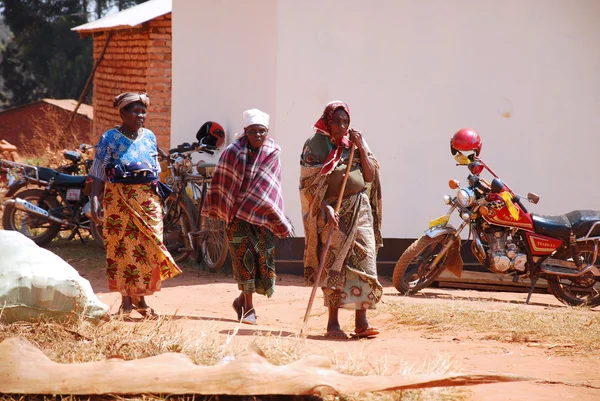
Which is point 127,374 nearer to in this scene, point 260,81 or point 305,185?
point 305,185

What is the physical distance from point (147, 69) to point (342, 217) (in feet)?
21.1

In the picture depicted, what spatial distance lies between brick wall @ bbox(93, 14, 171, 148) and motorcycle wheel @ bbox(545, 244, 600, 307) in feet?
19.0

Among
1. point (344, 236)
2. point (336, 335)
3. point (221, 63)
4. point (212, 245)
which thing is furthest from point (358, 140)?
point (221, 63)

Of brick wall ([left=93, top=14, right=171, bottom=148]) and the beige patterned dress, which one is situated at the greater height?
brick wall ([left=93, top=14, right=171, bottom=148])

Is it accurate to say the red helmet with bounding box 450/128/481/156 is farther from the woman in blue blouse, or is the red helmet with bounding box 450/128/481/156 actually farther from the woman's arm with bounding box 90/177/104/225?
the woman's arm with bounding box 90/177/104/225

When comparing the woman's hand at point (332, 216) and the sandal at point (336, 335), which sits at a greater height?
the woman's hand at point (332, 216)

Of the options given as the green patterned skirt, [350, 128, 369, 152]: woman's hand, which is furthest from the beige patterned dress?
the green patterned skirt

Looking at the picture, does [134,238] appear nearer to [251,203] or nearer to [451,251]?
[251,203]

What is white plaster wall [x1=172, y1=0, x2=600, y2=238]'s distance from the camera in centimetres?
907

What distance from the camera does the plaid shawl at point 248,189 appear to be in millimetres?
6504

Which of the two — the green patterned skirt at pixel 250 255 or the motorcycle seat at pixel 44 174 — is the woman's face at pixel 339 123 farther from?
the motorcycle seat at pixel 44 174

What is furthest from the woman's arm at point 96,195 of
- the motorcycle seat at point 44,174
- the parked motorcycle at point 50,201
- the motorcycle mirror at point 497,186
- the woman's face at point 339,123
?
the motorcycle seat at point 44,174

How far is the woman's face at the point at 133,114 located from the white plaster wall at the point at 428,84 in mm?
2672

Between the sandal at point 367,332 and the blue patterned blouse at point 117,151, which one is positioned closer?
the sandal at point 367,332
